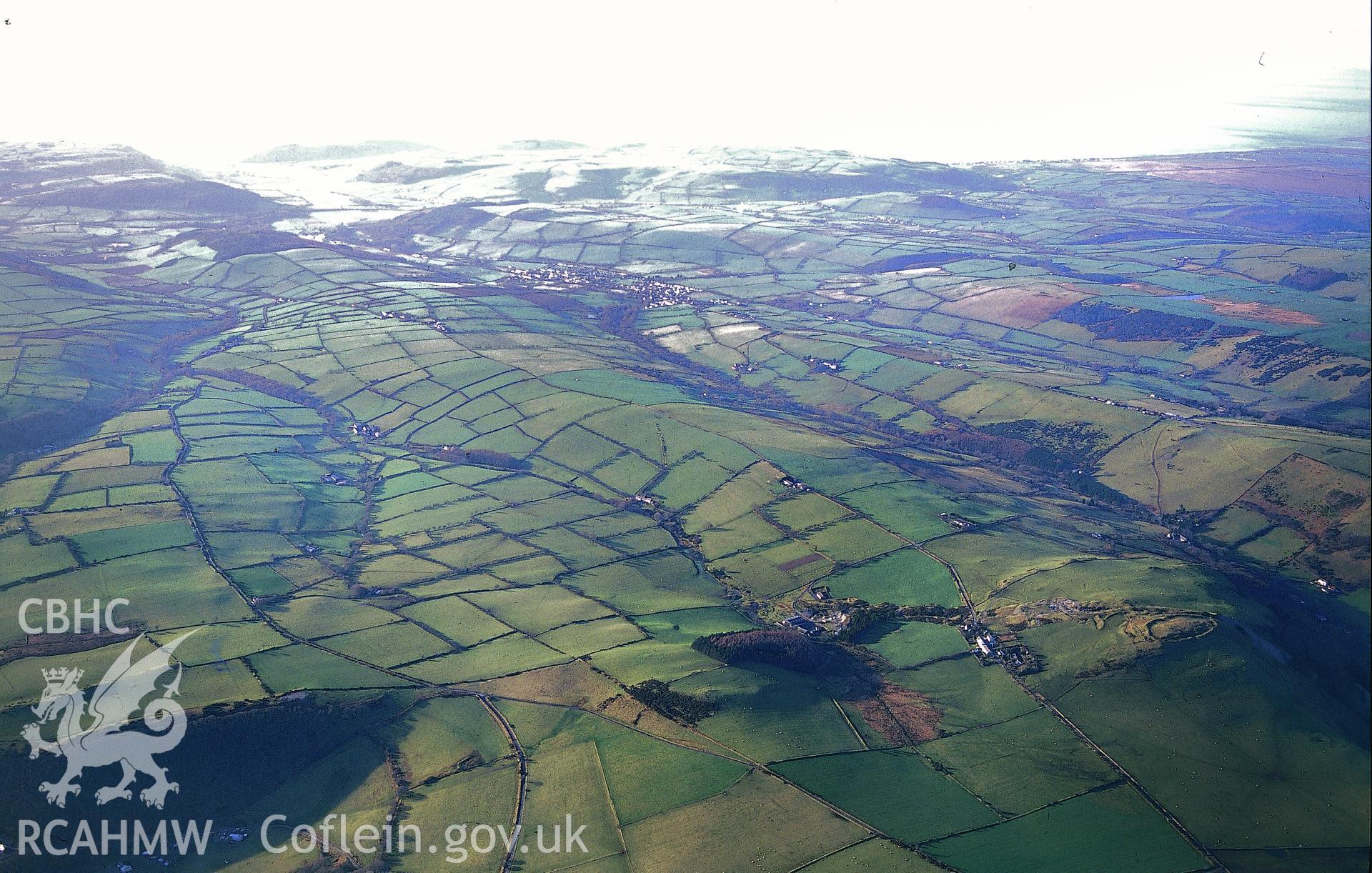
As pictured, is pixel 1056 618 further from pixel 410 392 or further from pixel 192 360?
pixel 192 360

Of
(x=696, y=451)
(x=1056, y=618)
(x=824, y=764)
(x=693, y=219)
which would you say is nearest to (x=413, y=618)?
(x=824, y=764)
